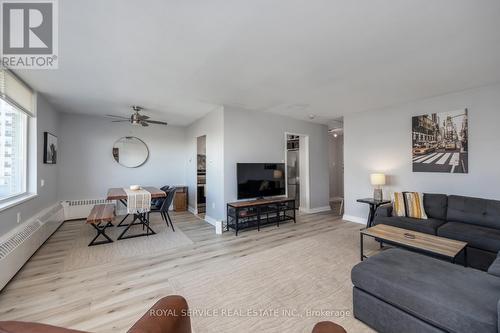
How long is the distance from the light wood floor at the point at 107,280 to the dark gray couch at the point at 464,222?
1.52 metres

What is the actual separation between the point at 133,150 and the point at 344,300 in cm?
581

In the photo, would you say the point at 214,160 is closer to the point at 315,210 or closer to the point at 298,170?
the point at 298,170

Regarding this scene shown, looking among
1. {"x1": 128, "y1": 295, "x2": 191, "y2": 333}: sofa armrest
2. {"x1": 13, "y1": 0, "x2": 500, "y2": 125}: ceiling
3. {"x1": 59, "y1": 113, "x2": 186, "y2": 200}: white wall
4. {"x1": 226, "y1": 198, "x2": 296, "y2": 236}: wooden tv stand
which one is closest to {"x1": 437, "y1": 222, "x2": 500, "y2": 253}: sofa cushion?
{"x1": 13, "y1": 0, "x2": 500, "y2": 125}: ceiling

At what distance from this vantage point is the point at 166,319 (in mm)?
978

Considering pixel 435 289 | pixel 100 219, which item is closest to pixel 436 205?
pixel 435 289

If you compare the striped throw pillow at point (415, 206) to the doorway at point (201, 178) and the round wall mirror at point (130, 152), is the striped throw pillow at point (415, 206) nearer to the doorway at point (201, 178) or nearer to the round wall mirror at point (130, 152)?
the doorway at point (201, 178)

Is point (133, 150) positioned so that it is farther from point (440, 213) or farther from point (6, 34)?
point (440, 213)

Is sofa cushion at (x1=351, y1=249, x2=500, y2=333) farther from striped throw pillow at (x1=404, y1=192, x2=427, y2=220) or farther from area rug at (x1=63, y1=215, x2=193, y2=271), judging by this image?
area rug at (x1=63, y1=215, x2=193, y2=271)

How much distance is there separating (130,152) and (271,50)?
4.99 m

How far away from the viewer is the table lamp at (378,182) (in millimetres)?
4152

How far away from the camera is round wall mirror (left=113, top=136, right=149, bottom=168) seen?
559 centimetres

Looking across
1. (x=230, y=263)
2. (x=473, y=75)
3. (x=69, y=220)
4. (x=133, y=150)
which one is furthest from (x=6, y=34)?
(x=473, y=75)

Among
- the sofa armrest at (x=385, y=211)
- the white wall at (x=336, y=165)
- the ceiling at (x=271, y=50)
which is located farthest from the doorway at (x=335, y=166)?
the sofa armrest at (x=385, y=211)

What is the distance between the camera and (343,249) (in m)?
3.29
